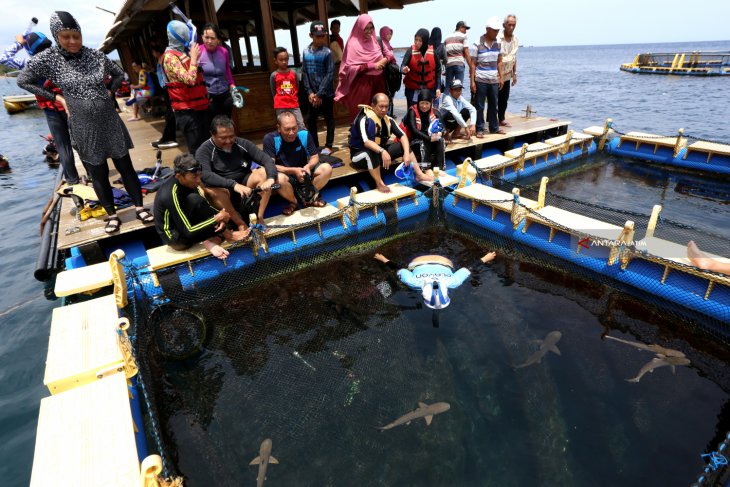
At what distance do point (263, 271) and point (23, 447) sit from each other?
3493mm

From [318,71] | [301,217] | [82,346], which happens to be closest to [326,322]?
[301,217]

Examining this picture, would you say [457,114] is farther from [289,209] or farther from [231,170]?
[231,170]

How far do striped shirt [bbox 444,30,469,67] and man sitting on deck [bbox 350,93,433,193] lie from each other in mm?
3295

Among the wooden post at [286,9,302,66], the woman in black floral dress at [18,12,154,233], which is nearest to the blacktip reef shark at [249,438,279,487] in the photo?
the woman in black floral dress at [18,12,154,233]

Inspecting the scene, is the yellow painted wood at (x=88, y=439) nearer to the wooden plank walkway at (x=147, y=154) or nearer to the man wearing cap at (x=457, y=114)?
the wooden plank walkway at (x=147, y=154)

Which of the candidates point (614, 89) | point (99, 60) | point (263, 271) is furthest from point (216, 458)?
point (614, 89)

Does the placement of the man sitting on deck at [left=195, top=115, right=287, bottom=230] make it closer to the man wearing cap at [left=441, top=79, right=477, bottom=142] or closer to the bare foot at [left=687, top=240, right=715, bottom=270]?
the man wearing cap at [left=441, top=79, right=477, bottom=142]

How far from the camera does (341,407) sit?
412cm

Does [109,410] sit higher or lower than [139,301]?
higher

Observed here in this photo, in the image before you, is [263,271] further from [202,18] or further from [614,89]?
[614,89]

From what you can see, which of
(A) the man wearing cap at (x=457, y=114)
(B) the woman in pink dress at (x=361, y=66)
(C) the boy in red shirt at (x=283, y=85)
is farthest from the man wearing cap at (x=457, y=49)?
(C) the boy in red shirt at (x=283, y=85)

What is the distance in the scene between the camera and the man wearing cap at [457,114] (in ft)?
32.0

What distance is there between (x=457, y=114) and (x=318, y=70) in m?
3.84

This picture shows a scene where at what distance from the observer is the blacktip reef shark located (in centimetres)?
349
